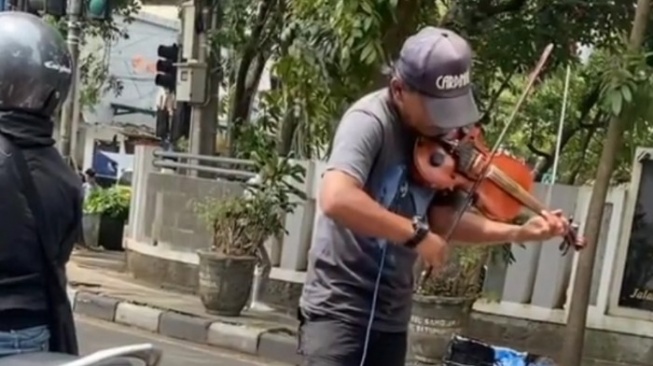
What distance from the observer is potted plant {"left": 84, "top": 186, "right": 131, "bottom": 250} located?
16594mm

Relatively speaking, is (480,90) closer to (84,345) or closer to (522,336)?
(522,336)

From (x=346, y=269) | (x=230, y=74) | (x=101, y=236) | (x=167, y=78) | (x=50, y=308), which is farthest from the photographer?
(x=101, y=236)

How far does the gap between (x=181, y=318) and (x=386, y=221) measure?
756 centimetres

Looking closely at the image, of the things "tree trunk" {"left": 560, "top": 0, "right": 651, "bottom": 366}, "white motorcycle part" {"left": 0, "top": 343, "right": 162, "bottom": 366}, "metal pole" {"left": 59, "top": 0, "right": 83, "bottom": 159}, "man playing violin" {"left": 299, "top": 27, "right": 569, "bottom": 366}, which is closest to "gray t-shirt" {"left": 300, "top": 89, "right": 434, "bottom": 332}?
"man playing violin" {"left": 299, "top": 27, "right": 569, "bottom": 366}

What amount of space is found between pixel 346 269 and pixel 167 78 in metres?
11.0

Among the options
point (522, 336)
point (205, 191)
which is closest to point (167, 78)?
point (205, 191)

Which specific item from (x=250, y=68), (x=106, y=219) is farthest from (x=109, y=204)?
(x=250, y=68)

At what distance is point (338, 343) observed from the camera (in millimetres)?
3266

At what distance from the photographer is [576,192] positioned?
30.4 feet

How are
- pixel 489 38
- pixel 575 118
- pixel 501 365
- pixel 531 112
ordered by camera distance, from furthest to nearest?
1. pixel 531 112
2. pixel 575 118
3. pixel 489 38
4. pixel 501 365

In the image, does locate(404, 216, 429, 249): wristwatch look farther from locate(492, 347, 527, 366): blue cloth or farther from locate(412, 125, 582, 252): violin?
locate(492, 347, 527, 366): blue cloth

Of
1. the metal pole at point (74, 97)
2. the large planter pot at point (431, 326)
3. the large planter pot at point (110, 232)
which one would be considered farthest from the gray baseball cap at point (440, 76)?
the large planter pot at point (110, 232)

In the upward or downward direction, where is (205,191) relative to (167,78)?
downward

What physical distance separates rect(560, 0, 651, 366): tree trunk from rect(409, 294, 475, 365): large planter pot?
93cm
